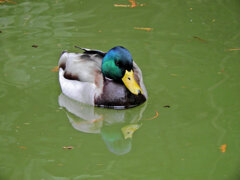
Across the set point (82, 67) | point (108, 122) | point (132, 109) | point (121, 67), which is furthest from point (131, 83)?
point (82, 67)

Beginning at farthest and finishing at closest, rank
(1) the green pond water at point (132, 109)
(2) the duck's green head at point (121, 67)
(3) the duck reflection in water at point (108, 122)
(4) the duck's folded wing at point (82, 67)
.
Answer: (4) the duck's folded wing at point (82, 67), (2) the duck's green head at point (121, 67), (3) the duck reflection in water at point (108, 122), (1) the green pond water at point (132, 109)

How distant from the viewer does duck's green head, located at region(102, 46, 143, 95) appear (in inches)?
229

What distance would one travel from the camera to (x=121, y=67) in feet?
19.5

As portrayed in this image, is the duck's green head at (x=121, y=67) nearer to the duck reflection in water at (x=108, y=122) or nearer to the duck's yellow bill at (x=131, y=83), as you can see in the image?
the duck's yellow bill at (x=131, y=83)

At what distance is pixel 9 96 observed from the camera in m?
6.21

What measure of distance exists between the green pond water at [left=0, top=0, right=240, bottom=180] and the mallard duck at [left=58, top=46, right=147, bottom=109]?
0.42ft

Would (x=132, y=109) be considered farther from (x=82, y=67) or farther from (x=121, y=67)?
(x=82, y=67)

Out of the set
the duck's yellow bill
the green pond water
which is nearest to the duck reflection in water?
the green pond water

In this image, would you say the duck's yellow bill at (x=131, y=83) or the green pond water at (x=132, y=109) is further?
the duck's yellow bill at (x=131, y=83)

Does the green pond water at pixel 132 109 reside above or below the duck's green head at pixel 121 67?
below

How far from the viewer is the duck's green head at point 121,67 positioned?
5820 mm

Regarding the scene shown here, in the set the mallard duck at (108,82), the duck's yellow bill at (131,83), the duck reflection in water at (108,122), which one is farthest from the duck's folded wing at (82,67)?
the duck's yellow bill at (131,83)

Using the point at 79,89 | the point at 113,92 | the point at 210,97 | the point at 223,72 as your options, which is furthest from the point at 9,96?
the point at 223,72

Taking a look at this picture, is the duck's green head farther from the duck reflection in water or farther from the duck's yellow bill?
the duck reflection in water
